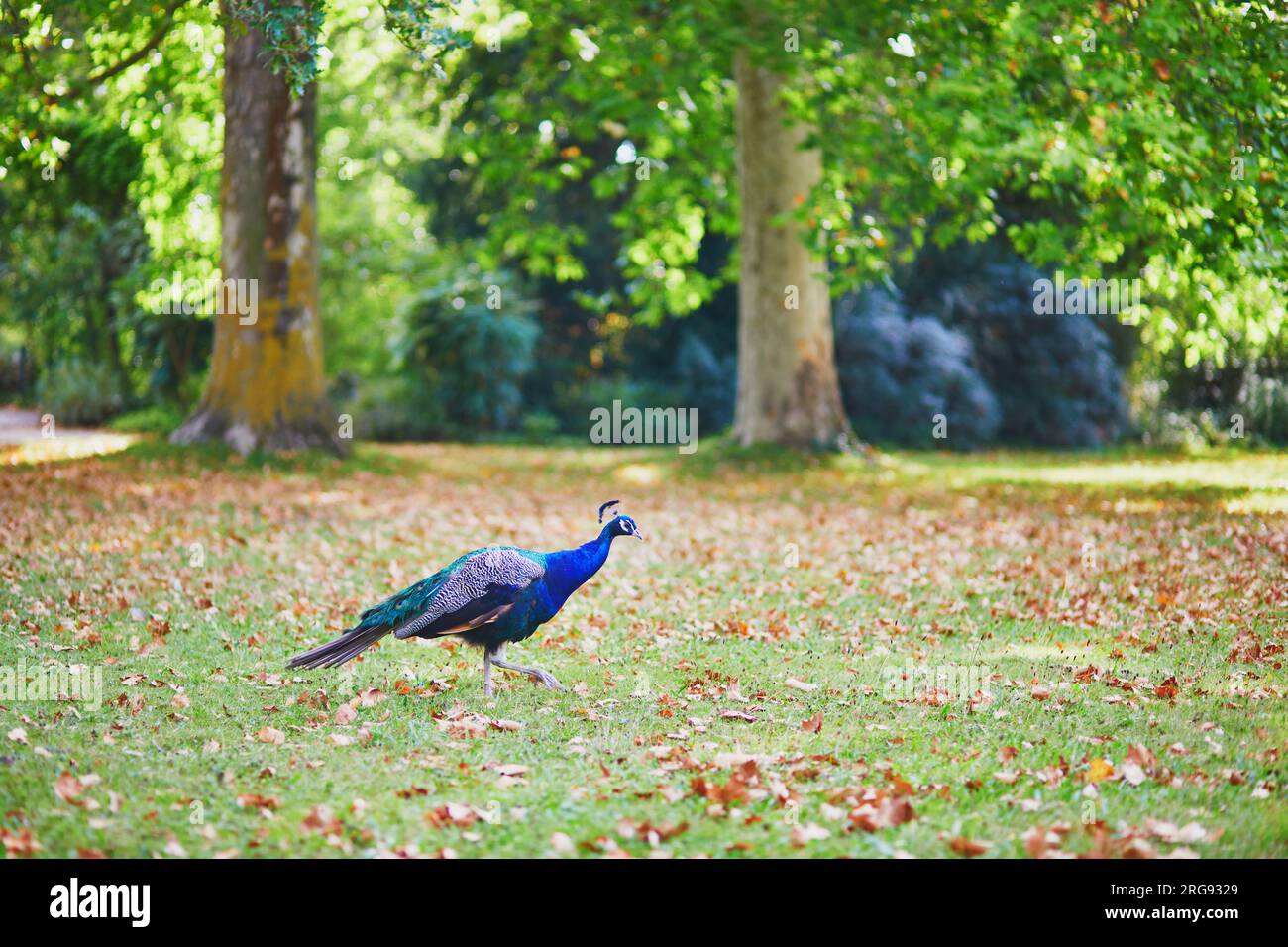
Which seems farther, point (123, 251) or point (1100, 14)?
point (123, 251)

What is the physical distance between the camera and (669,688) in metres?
7.30

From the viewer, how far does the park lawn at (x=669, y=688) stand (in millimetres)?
5055

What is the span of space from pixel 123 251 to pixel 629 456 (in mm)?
11608

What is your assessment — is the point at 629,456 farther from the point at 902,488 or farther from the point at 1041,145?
the point at 1041,145

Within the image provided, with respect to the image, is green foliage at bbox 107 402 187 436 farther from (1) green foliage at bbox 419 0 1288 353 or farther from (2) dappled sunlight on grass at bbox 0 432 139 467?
(1) green foliage at bbox 419 0 1288 353

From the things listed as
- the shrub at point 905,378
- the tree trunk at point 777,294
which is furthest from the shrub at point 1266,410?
the tree trunk at point 777,294

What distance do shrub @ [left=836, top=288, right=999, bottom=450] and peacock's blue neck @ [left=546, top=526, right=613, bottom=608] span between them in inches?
783

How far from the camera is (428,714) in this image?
21.9 ft

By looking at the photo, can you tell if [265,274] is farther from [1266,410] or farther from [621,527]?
[1266,410]

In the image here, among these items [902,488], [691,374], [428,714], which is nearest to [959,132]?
[902,488]

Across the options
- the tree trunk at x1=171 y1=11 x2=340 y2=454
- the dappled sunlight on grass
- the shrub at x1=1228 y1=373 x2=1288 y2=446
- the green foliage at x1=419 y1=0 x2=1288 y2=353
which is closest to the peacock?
the green foliage at x1=419 y1=0 x2=1288 y2=353

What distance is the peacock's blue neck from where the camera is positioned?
682 cm
